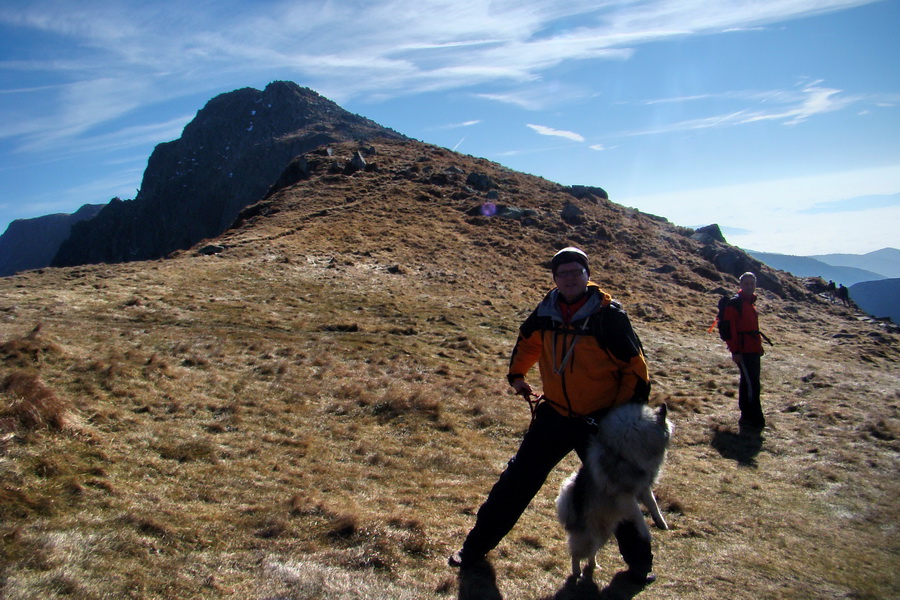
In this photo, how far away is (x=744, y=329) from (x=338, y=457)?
311 inches

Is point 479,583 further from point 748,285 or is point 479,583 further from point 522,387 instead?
point 748,285

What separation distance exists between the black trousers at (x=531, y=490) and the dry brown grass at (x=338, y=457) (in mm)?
263

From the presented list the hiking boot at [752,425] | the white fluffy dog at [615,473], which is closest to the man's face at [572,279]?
the white fluffy dog at [615,473]

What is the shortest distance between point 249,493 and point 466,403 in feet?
17.6

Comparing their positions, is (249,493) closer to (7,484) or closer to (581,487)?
(7,484)

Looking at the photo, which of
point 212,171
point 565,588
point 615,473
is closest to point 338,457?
point 565,588

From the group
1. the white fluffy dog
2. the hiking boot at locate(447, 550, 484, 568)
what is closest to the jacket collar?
the white fluffy dog

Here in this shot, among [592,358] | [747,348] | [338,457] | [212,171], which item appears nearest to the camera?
[592,358]

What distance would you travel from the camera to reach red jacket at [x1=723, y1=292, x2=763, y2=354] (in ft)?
33.7

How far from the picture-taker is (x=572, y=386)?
4.50 metres

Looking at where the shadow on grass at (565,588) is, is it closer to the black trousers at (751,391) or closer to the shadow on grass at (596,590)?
the shadow on grass at (596,590)

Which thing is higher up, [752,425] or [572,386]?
[572,386]

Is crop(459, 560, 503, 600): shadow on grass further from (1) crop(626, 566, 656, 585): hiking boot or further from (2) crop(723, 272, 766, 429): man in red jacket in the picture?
(2) crop(723, 272, 766, 429): man in red jacket

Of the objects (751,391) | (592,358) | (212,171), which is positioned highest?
(212,171)
